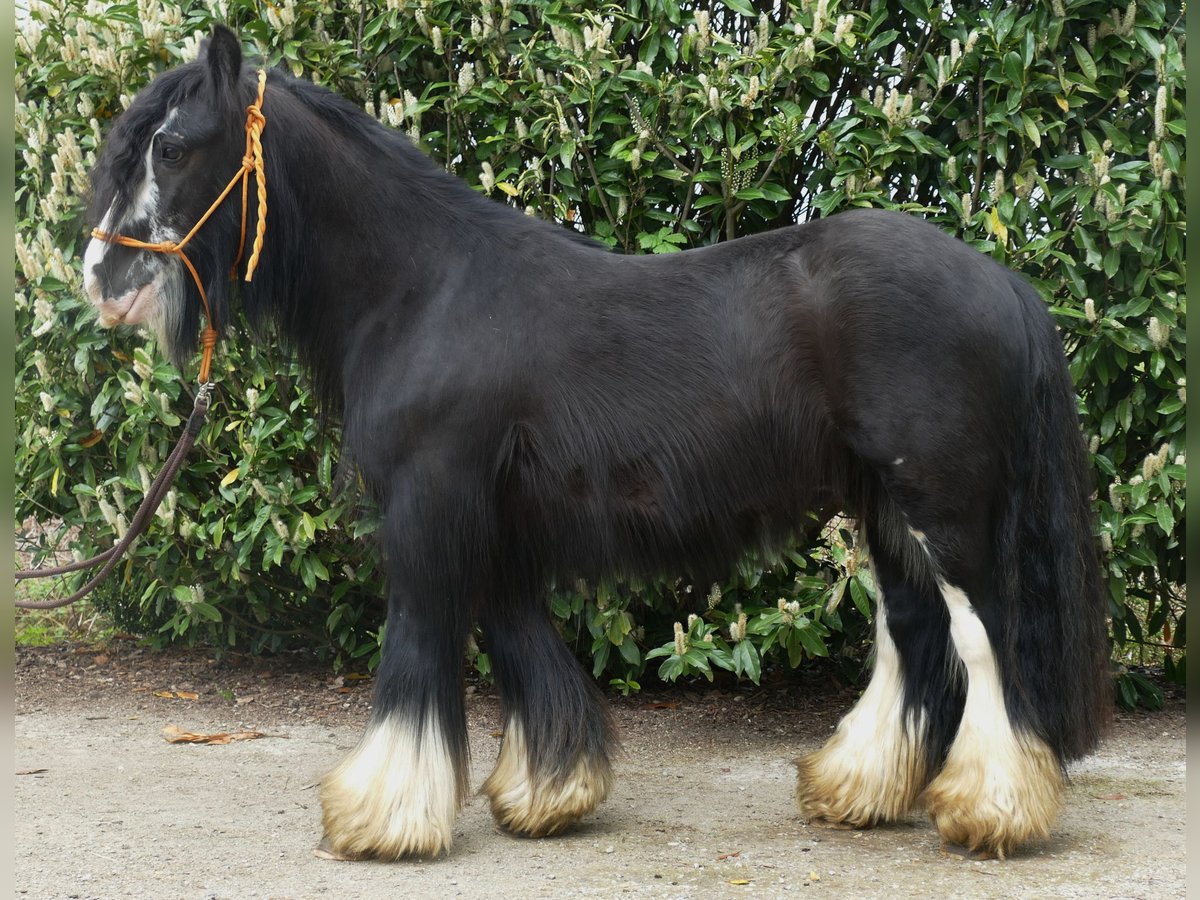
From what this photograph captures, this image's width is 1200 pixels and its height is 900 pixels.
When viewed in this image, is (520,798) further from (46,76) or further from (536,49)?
(46,76)

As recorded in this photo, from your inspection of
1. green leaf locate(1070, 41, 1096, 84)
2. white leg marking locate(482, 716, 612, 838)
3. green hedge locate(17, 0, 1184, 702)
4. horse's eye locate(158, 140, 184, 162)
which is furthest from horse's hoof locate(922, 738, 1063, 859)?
horse's eye locate(158, 140, 184, 162)

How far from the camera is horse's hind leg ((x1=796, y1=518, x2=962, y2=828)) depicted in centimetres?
402

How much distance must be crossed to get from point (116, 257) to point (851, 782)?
2.83 meters

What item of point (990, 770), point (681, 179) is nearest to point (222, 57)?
point (681, 179)

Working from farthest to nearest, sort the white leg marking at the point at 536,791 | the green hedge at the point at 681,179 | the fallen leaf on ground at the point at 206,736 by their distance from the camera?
the fallen leaf on ground at the point at 206,736 < the green hedge at the point at 681,179 < the white leg marking at the point at 536,791

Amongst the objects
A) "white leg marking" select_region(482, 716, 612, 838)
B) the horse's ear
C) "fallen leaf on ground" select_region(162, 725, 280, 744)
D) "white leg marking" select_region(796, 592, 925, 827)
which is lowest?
"fallen leaf on ground" select_region(162, 725, 280, 744)

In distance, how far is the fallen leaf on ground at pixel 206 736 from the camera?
5.26m

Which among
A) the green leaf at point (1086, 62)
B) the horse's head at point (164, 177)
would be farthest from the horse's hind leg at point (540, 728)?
the green leaf at point (1086, 62)

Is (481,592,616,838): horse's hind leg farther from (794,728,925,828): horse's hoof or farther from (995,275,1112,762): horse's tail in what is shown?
(995,275,1112,762): horse's tail

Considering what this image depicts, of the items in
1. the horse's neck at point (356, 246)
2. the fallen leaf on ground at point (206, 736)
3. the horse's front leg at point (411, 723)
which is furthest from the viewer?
the fallen leaf on ground at point (206, 736)

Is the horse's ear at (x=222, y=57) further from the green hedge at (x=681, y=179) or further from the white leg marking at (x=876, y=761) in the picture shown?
the white leg marking at (x=876, y=761)

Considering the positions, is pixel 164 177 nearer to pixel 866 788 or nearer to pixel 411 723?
pixel 411 723

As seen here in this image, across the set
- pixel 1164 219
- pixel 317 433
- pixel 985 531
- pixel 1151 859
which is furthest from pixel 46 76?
pixel 1151 859

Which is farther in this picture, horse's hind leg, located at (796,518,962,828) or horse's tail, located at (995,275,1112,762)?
horse's hind leg, located at (796,518,962,828)
